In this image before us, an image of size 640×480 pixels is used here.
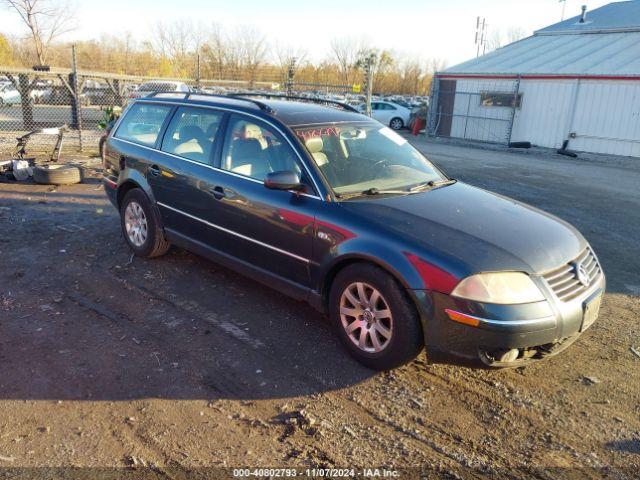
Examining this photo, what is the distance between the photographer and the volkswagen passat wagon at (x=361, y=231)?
3098mm

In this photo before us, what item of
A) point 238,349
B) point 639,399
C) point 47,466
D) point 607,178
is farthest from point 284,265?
point 607,178

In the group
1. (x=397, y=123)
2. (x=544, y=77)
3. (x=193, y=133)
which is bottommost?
(x=397, y=123)

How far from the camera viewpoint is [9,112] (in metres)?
23.0

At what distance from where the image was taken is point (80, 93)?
13.8m

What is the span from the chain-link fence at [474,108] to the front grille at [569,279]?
18382 millimetres

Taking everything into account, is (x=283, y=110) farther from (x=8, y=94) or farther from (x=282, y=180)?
(x=8, y=94)

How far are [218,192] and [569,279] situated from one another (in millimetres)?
2770

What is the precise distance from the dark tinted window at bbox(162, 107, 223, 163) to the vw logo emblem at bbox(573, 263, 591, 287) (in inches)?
120

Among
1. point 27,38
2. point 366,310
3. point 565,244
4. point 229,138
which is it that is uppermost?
point 27,38

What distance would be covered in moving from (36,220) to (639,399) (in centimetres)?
685

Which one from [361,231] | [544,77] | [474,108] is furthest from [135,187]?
[474,108]

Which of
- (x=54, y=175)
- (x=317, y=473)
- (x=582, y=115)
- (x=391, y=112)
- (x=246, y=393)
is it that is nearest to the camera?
(x=317, y=473)

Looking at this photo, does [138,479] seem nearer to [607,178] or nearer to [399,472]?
[399,472]

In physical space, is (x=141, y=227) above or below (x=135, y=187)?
below
